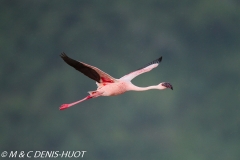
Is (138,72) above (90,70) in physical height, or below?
above

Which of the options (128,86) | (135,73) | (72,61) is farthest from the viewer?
(135,73)

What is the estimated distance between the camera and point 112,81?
1324 cm

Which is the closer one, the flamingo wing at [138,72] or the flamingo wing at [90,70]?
the flamingo wing at [90,70]

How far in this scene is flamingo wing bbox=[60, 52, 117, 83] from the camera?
40.9 ft

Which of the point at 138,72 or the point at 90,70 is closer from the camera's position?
the point at 90,70

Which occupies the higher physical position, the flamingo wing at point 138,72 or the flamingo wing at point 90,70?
the flamingo wing at point 138,72

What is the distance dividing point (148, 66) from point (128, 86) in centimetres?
216

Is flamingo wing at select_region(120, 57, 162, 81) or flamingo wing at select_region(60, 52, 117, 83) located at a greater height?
flamingo wing at select_region(120, 57, 162, 81)

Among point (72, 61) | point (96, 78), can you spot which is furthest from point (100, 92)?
point (72, 61)

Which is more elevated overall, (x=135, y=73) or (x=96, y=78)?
(x=135, y=73)

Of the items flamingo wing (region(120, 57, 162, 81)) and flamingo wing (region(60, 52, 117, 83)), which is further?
flamingo wing (region(120, 57, 162, 81))

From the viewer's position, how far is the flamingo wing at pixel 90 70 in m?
12.5

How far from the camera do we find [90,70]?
1287cm

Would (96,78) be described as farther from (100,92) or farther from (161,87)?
(161,87)
